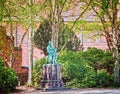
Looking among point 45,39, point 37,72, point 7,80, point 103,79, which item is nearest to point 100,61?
point 103,79

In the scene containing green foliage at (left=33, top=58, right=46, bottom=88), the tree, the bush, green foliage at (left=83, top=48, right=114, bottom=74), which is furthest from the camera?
green foliage at (left=83, top=48, right=114, bottom=74)

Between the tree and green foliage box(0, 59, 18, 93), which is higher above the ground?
the tree

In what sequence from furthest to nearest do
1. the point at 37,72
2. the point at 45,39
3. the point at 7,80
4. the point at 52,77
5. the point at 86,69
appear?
the point at 45,39, the point at 37,72, the point at 86,69, the point at 52,77, the point at 7,80

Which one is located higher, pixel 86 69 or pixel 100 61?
pixel 100 61

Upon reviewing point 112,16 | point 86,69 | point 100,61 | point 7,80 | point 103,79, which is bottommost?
point 103,79

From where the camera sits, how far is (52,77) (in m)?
15.0

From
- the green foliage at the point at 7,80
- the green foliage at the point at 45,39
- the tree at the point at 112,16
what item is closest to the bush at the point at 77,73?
the tree at the point at 112,16

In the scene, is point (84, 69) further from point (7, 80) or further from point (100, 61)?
point (7, 80)

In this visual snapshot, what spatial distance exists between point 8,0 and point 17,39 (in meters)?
13.4

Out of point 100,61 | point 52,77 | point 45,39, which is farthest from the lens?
point 45,39

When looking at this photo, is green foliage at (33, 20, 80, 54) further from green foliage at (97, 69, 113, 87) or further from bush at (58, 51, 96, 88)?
green foliage at (97, 69, 113, 87)

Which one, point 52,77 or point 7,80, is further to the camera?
point 52,77

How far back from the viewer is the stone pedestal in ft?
48.8

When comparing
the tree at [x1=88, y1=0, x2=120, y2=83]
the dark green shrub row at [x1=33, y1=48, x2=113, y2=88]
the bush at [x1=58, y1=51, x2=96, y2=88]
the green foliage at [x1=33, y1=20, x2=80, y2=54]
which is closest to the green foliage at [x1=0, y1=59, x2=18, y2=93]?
the dark green shrub row at [x1=33, y1=48, x2=113, y2=88]
